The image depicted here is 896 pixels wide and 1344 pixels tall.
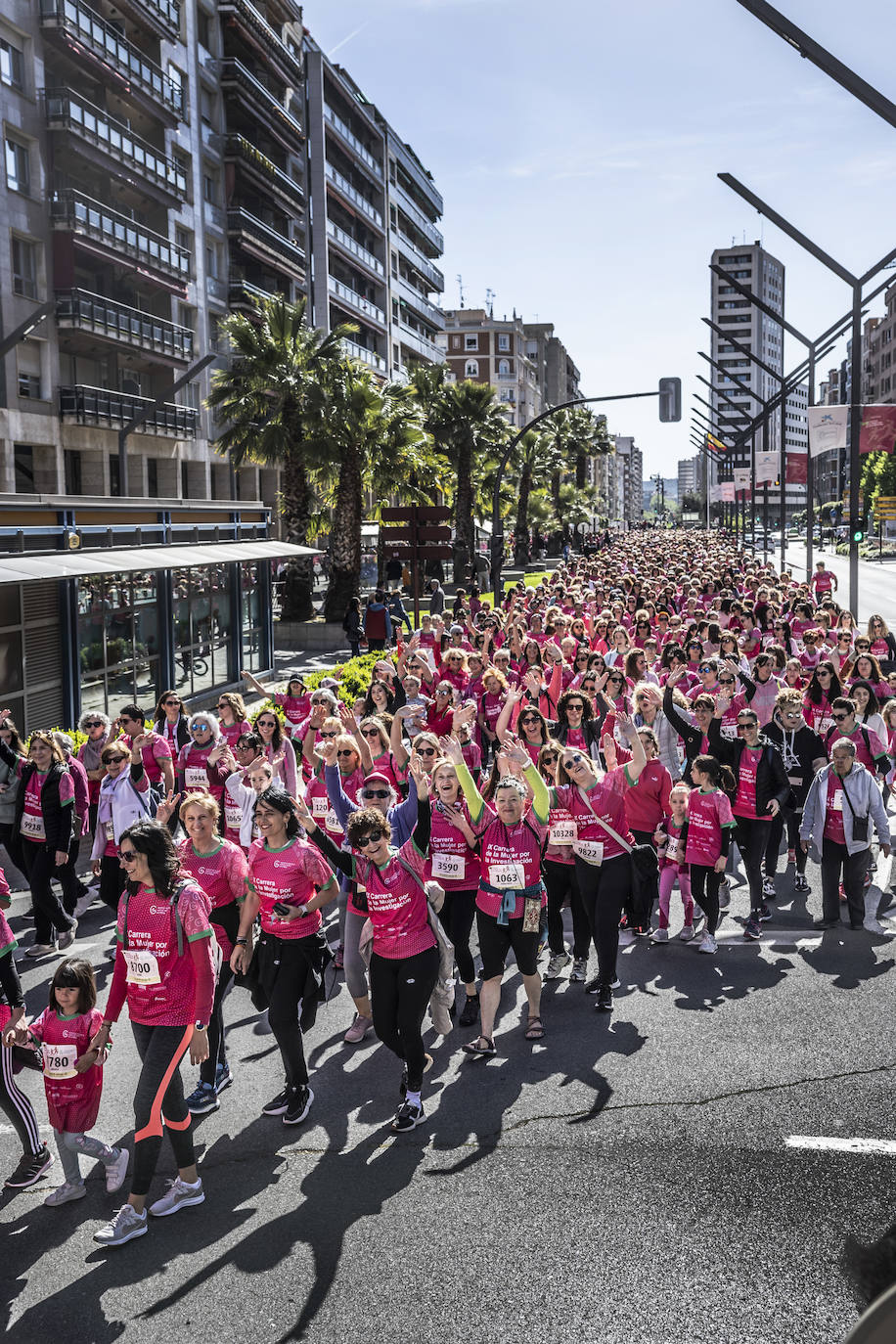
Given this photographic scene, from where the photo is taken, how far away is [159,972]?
537 centimetres

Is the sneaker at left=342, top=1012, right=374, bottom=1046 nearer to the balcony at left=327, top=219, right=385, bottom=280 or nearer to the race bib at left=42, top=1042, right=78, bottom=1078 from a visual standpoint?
the race bib at left=42, top=1042, right=78, bottom=1078

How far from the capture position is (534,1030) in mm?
7246

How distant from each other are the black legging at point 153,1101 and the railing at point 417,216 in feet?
240

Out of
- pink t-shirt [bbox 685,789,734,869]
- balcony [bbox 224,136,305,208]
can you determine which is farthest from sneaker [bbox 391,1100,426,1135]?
balcony [bbox 224,136,305,208]

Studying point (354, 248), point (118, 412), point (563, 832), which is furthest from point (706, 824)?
point (354, 248)

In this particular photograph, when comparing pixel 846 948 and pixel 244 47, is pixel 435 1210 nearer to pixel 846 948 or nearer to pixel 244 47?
pixel 846 948

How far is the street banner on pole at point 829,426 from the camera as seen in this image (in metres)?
22.1

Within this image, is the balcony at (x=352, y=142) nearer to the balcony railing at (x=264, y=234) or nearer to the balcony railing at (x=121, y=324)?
the balcony railing at (x=264, y=234)

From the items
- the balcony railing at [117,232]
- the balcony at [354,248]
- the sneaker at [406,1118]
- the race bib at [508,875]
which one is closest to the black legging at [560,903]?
the race bib at [508,875]

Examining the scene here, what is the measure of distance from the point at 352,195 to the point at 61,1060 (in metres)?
64.7

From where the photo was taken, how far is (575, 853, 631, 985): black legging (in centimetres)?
772

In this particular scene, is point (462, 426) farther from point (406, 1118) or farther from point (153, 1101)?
point (153, 1101)

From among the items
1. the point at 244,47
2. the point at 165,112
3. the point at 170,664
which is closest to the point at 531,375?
the point at 244,47

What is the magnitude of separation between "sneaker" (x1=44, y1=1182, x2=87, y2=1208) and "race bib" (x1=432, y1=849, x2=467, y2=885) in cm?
279
